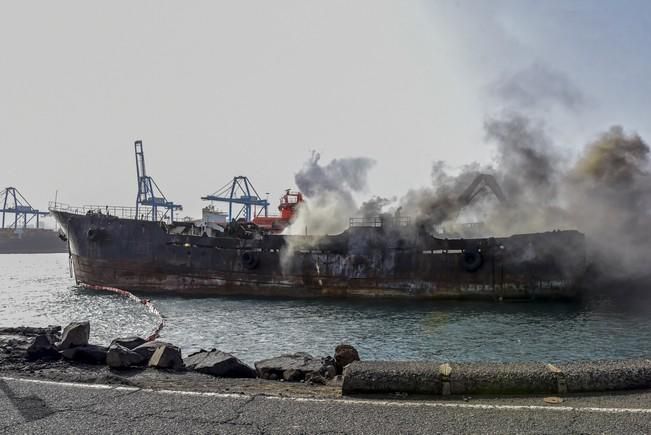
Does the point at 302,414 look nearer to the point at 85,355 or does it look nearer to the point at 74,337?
the point at 85,355

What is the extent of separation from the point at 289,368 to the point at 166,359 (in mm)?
2301

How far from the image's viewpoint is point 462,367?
6344 millimetres

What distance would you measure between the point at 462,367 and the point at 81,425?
15.7 ft

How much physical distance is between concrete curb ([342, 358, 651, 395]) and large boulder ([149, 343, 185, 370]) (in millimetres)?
3992

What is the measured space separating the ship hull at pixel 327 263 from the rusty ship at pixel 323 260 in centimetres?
6

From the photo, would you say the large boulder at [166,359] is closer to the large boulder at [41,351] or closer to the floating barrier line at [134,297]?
the large boulder at [41,351]

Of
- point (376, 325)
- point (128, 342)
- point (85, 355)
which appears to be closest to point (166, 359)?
point (85, 355)

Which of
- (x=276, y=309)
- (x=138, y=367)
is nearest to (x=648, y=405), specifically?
(x=138, y=367)

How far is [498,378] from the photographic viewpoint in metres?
5.93

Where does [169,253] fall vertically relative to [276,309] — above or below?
above

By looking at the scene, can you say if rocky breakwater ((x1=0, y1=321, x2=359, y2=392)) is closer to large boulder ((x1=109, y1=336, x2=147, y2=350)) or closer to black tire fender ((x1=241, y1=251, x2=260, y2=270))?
large boulder ((x1=109, y1=336, x2=147, y2=350))

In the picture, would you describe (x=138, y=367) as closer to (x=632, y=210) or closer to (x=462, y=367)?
(x=462, y=367)

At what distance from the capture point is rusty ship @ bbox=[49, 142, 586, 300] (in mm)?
25359

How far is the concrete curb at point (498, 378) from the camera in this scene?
5.78 metres
